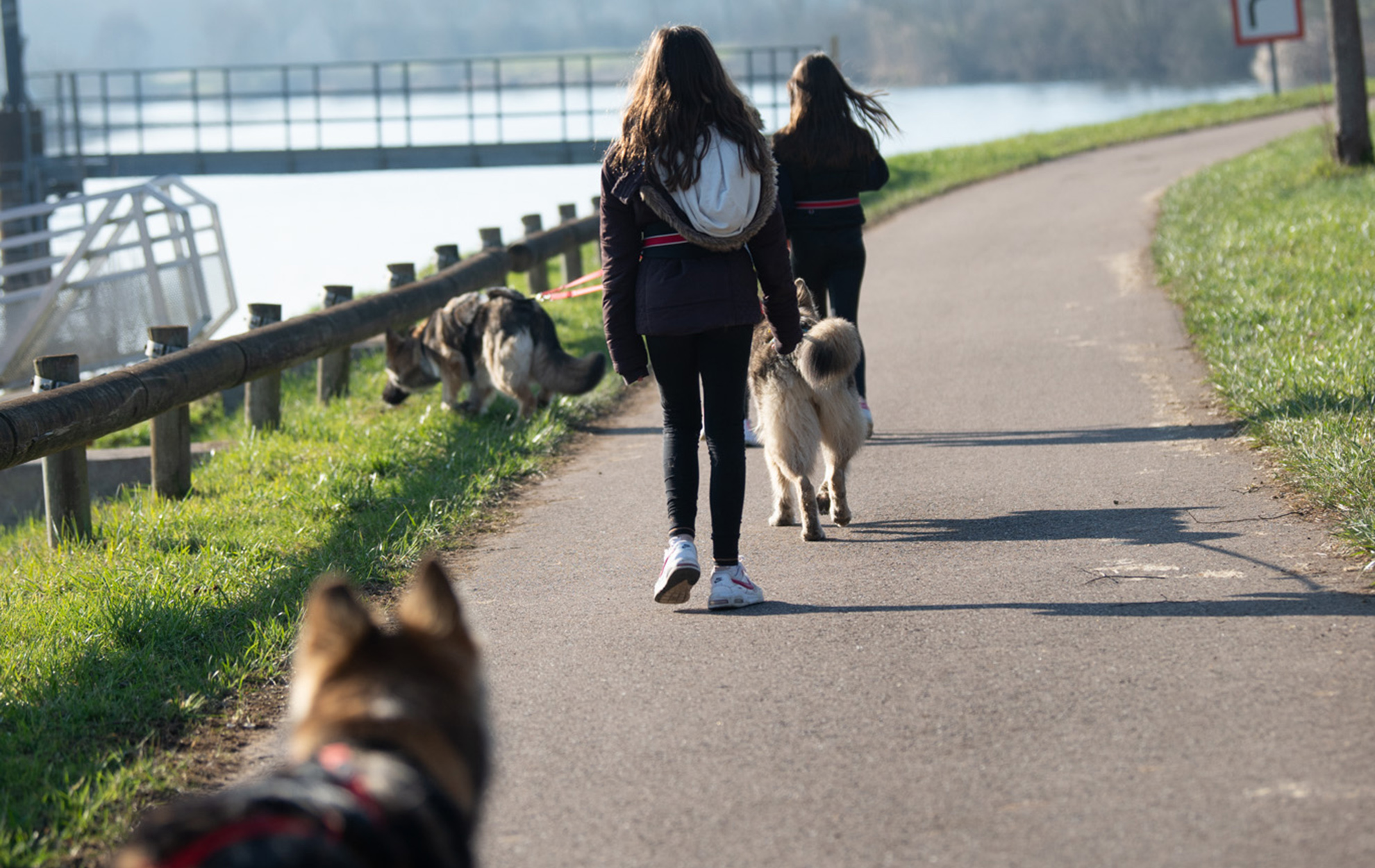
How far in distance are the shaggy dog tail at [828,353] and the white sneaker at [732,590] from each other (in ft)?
3.18

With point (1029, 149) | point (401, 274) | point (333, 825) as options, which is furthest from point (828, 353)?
point (1029, 149)

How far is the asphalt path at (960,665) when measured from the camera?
3.17 meters

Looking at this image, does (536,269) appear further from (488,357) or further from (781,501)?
(781,501)

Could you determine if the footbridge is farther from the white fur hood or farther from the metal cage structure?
the white fur hood

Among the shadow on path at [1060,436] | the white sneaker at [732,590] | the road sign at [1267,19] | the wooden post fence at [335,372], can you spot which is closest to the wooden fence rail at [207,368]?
the wooden post fence at [335,372]

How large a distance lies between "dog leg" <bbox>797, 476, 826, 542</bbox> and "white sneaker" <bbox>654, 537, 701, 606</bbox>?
98 centimetres

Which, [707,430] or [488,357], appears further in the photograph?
[488,357]

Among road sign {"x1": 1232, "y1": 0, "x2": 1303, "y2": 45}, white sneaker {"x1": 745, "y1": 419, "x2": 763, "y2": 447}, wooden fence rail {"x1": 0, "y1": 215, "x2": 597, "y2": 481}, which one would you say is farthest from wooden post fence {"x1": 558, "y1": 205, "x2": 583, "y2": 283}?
road sign {"x1": 1232, "y1": 0, "x2": 1303, "y2": 45}

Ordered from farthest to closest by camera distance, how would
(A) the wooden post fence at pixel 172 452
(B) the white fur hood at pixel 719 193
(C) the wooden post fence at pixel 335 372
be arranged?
(C) the wooden post fence at pixel 335 372 → (A) the wooden post fence at pixel 172 452 → (B) the white fur hood at pixel 719 193

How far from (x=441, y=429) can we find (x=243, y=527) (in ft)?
7.12

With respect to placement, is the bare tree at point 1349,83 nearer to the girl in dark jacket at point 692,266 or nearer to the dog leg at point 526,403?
the dog leg at point 526,403

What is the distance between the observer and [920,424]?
25.6ft

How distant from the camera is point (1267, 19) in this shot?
24.5 meters

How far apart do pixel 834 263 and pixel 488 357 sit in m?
2.49
